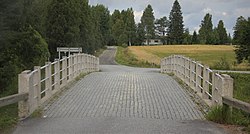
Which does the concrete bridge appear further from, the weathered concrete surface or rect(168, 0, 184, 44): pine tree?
rect(168, 0, 184, 44): pine tree

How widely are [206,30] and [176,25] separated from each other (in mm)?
24772

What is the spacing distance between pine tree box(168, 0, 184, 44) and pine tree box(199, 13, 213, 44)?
1336cm

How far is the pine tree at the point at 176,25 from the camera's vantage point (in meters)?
149

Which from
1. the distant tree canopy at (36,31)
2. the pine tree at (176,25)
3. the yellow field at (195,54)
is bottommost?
the yellow field at (195,54)

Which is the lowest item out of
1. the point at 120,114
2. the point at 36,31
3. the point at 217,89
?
the point at 120,114

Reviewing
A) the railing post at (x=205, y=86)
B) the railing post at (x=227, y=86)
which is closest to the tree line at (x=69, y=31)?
the railing post at (x=205, y=86)

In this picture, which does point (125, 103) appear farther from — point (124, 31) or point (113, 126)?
point (124, 31)

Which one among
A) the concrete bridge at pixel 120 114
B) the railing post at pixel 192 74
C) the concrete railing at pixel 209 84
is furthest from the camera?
the railing post at pixel 192 74

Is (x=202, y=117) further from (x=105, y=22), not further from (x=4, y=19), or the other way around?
(x=105, y=22)

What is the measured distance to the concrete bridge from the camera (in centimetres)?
838

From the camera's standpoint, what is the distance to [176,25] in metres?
148

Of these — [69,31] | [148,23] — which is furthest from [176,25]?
[69,31]

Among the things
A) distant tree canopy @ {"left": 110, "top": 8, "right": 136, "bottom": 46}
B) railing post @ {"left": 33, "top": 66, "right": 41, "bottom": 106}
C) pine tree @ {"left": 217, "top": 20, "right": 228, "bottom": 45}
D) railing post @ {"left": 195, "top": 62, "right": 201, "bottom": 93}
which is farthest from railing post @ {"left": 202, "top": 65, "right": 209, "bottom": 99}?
pine tree @ {"left": 217, "top": 20, "right": 228, "bottom": 45}

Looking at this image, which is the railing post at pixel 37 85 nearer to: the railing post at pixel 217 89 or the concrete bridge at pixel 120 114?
the concrete bridge at pixel 120 114
